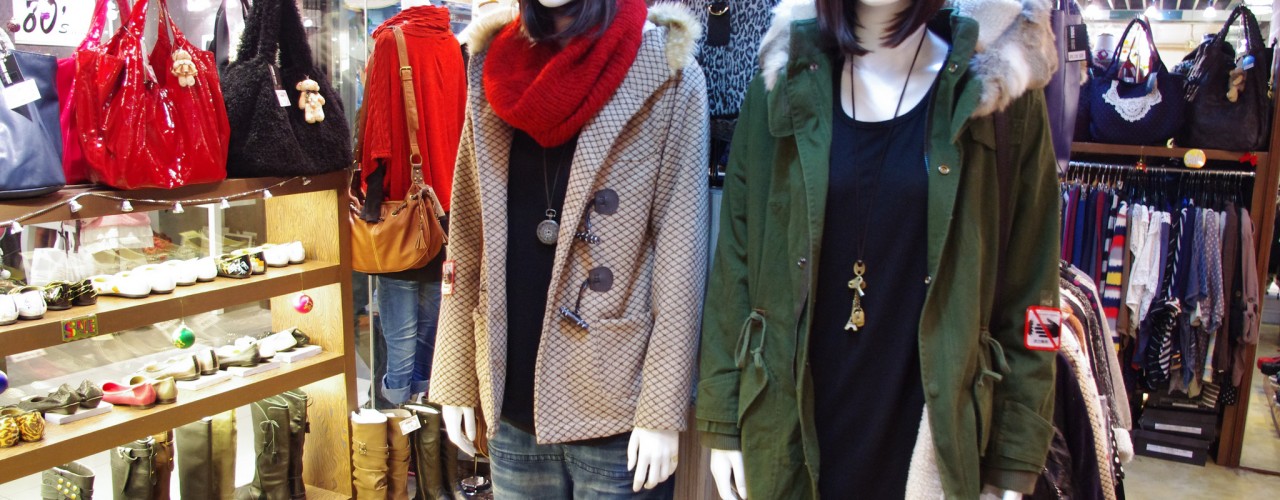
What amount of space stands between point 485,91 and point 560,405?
597 mm

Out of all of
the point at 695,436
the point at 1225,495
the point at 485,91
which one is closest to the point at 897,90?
the point at 485,91

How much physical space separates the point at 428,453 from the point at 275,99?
149 cm

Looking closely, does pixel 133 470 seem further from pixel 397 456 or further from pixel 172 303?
pixel 397 456

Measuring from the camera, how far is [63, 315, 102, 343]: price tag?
7.49 feet

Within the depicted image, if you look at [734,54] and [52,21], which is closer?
[734,54]

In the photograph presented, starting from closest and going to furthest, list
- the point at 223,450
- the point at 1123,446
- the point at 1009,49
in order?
the point at 1009,49 < the point at 1123,446 < the point at 223,450

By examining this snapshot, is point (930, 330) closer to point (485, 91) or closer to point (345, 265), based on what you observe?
point (485, 91)

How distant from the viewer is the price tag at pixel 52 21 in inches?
95.7

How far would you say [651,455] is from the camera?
4.92 ft

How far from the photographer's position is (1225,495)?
13.1ft

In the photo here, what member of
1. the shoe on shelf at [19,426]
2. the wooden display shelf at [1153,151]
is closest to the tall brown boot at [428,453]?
the shoe on shelf at [19,426]

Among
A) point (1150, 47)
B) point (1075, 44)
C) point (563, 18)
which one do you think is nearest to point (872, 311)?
point (563, 18)

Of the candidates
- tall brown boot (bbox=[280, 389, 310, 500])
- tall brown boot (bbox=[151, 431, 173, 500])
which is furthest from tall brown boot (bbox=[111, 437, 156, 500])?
tall brown boot (bbox=[280, 389, 310, 500])

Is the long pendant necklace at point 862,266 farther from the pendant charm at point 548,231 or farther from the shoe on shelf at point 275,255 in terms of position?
the shoe on shelf at point 275,255
